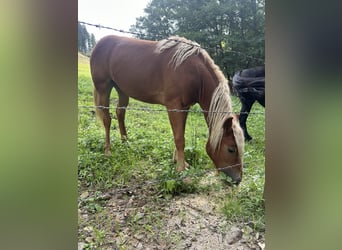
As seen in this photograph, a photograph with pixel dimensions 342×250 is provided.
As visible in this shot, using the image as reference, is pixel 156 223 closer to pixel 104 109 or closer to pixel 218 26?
pixel 104 109

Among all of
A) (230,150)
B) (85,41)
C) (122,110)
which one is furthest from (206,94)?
(85,41)

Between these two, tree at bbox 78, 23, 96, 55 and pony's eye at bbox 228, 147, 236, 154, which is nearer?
tree at bbox 78, 23, 96, 55

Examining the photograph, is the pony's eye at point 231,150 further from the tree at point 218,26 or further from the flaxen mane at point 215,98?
the tree at point 218,26

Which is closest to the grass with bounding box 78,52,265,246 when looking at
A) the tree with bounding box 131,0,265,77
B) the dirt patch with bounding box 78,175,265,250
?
the dirt patch with bounding box 78,175,265,250

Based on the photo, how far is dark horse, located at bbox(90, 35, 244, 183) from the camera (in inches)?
45.5

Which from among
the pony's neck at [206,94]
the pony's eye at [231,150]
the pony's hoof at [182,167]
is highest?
the pony's neck at [206,94]

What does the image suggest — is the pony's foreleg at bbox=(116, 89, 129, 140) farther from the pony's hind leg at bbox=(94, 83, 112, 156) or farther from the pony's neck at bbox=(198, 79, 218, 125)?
the pony's neck at bbox=(198, 79, 218, 125)

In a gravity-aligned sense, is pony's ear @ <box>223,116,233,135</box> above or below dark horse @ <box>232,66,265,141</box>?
below

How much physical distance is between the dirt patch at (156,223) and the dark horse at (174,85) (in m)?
0.16

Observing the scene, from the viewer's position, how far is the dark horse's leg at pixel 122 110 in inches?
45.8

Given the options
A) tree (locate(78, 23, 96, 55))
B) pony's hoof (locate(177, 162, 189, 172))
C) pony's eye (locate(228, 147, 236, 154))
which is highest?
tree (locate(78, 23, 96, 55))

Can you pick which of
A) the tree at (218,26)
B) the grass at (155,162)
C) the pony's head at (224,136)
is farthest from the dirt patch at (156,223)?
the tree at (218,26)
